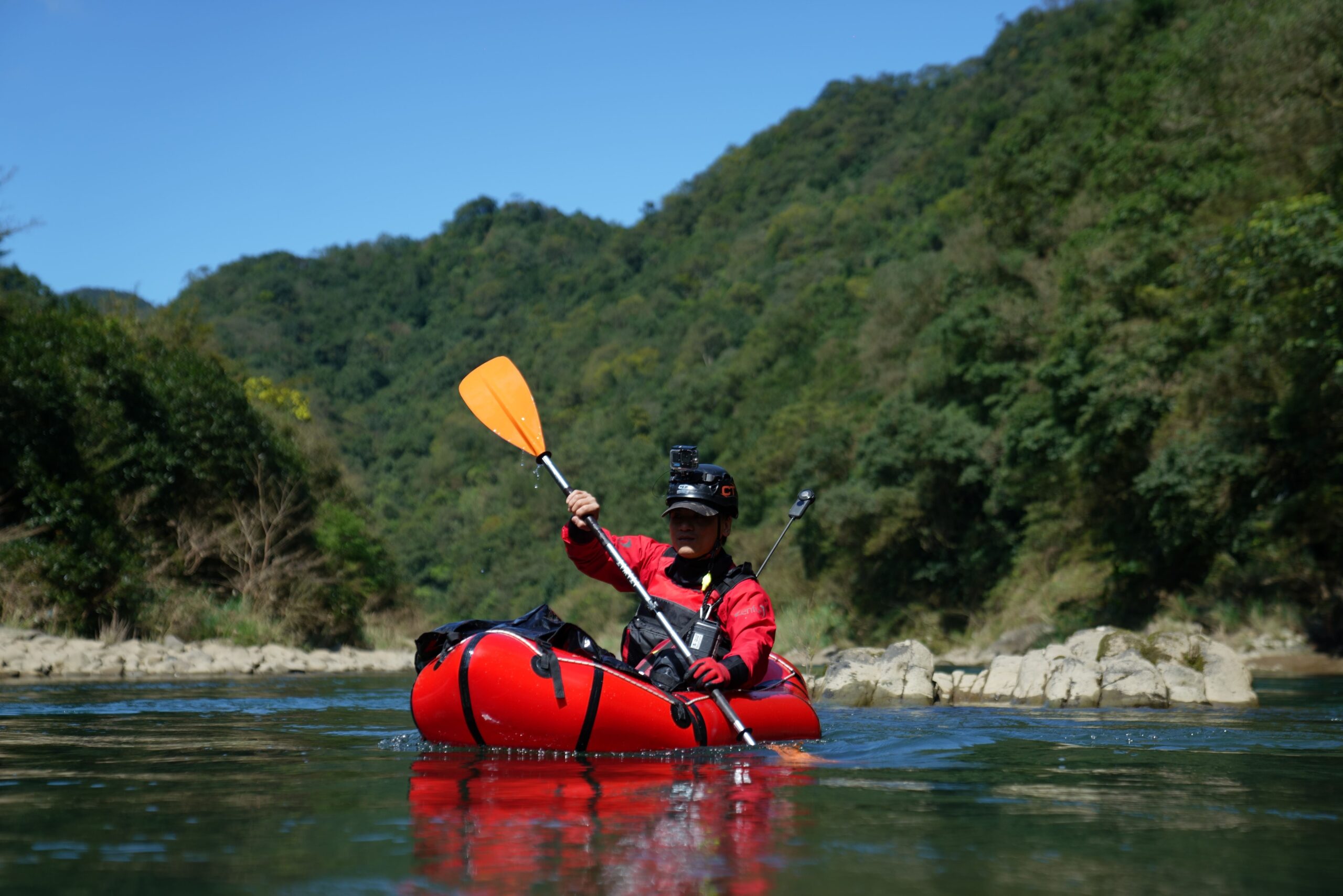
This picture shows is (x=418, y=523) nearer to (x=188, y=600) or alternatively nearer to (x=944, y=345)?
(x=944, y=345)

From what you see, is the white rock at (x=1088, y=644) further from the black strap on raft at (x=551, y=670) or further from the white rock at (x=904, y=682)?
the black strap on raft at (x=551, y=670)

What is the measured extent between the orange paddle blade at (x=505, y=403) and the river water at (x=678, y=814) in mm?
1804

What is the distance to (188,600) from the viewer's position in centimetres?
1775

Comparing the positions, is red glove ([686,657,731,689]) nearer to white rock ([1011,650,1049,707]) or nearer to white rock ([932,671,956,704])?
white rock ([1011,650,1049,707])

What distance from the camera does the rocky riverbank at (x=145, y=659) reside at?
1233cm

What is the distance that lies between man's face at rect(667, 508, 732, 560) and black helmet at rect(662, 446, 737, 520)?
7cm

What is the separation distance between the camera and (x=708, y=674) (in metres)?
5.47

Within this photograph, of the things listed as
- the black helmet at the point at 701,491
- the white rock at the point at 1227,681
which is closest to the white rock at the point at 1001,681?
the white rock at the point at 1227,681

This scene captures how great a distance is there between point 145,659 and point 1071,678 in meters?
10.1

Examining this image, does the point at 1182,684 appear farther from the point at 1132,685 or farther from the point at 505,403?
the point at 505,403

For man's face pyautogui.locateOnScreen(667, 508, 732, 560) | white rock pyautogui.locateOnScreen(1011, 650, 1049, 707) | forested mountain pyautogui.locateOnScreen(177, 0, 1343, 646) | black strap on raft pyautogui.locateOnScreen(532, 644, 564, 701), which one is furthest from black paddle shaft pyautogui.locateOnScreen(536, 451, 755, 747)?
white rock pyautogui.locateOnScreen(1011, 650, 1049, 707)

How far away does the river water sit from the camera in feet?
9.75

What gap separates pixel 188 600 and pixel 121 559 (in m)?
1.07

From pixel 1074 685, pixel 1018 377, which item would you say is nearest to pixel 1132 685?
pixel 1074 685
